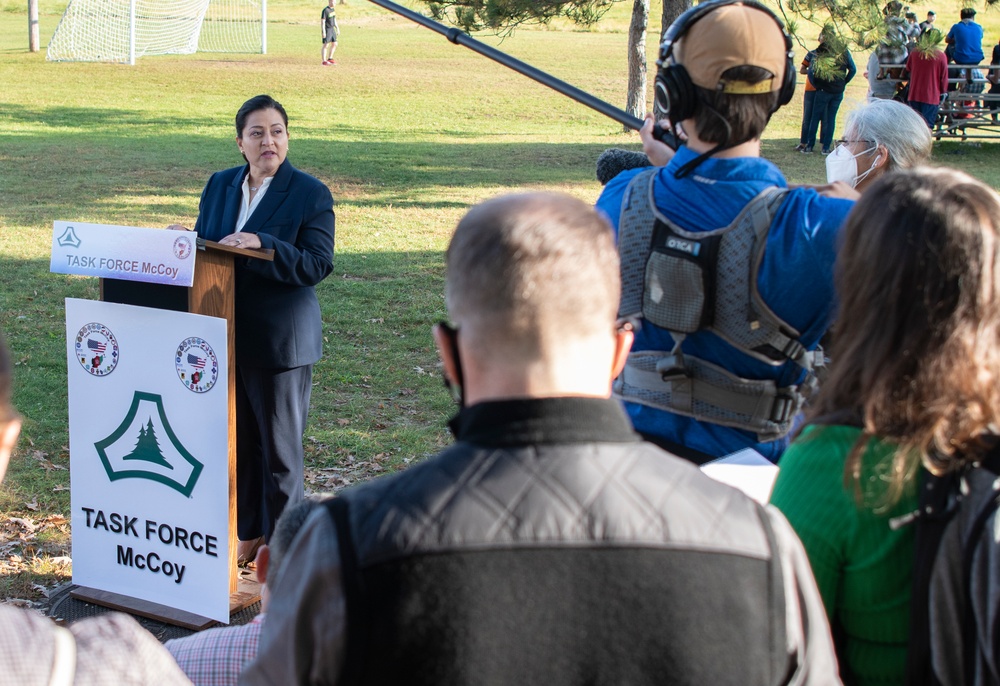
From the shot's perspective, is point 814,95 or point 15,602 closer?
point 15,602

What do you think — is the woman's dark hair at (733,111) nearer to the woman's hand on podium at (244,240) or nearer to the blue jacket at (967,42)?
the woman's hand on podium at (244,240)

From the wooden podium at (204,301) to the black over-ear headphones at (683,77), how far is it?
6.03 ft

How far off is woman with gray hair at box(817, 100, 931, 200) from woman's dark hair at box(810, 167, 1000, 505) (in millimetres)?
1737

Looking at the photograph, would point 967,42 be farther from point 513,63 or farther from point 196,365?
point 196,365

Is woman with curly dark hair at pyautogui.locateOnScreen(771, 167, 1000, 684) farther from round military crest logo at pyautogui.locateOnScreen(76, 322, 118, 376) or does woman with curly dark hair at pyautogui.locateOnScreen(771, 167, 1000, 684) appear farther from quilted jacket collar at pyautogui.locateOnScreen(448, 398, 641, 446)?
round military crest logo at pyautogui.locateOnScreen(76, 322, 118, 376)

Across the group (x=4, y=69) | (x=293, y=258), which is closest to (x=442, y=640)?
(x=293, y=258)

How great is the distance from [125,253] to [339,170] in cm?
1258

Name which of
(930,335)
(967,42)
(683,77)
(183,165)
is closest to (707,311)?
(683,77)

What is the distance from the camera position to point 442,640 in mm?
1303

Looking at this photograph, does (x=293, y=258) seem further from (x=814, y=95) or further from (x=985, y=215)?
(x=814, y=95)

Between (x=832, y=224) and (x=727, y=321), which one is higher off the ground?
(x=832, y=224)

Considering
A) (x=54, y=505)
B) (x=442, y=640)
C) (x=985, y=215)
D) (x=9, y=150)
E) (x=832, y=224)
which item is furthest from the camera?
(x=9, y=150)

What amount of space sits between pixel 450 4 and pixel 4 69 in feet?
61.5

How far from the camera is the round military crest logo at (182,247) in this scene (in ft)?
12.1
